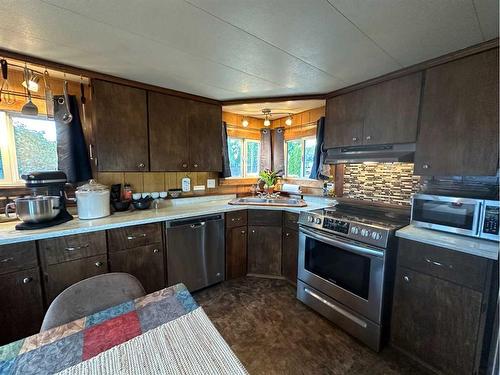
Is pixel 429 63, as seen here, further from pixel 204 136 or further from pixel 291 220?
pixel 204 136

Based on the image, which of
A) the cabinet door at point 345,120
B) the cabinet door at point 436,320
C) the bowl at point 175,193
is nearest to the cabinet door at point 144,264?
the bowl at point 175,193

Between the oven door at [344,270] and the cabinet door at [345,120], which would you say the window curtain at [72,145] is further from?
the cabinet door at [345,120]

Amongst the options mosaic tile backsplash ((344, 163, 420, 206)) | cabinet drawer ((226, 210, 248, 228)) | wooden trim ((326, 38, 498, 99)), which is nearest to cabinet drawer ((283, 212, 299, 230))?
cabinet drawer ((226, 210, 248, 228))

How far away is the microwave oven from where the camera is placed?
53.2 inches

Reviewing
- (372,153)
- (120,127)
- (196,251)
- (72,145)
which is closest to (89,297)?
(196,251)

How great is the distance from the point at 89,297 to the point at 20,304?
3.55 feet

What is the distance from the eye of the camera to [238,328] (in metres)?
1.90

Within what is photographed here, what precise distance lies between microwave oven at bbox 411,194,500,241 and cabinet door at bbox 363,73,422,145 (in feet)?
1.84

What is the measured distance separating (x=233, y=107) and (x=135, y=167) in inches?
59.9

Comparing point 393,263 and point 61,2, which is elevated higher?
point 61,2

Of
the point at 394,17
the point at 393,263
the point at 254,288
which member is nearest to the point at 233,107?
the point at 394,17

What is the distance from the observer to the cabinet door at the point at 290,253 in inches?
96.6

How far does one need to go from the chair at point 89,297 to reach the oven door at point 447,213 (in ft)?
6.44

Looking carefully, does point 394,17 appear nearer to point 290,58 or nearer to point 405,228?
point 290,58
